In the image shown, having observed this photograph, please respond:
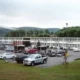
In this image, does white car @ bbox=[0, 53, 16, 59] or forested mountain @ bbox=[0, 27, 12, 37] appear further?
forested mountain @ bbox=[0, 27, 12, 37]

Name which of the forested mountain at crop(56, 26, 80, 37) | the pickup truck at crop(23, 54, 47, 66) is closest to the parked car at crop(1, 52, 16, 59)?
the pickup truck at crop(23, 54, 47, 66)

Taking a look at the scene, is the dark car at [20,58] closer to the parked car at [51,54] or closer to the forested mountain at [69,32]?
the parked car at [51,54]

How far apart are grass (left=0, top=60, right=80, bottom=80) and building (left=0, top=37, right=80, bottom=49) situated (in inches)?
51.7

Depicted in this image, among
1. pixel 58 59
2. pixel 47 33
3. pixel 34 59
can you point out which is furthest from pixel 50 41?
pixel 47 33

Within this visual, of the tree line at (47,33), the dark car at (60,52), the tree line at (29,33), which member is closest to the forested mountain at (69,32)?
the tree line at (47,33)

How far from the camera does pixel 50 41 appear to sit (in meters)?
16.8

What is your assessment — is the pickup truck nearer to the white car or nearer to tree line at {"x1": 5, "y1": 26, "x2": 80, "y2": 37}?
the white car

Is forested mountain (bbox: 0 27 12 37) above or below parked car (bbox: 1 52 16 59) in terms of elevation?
above

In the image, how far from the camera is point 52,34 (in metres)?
19.3

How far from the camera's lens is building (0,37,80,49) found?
16188 mm

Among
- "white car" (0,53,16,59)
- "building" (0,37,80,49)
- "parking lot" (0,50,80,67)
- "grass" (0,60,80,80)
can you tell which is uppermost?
"building" (0,37,80,49)

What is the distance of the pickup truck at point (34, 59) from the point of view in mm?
15132

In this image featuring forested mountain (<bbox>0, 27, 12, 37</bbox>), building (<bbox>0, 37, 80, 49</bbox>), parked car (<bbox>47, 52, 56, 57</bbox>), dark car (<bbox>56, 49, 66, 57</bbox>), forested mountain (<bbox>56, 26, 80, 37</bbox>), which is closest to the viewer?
dark car (<bbox>56, 49, 66, 57</bbox>)

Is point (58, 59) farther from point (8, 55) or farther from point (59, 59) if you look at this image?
point (8, 55)
